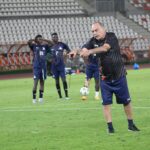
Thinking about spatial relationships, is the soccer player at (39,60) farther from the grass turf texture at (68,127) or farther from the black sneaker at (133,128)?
the black sneaker at (133,128)

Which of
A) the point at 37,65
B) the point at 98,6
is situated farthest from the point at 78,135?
the point at 98,6

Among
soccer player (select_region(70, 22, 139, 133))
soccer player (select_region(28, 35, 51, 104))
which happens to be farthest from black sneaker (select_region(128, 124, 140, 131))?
soccer player (select_region(28, 35, 51, 104))

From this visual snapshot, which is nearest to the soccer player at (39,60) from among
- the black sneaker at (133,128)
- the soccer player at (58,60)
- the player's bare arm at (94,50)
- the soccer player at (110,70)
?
the soccer player at (58,60)

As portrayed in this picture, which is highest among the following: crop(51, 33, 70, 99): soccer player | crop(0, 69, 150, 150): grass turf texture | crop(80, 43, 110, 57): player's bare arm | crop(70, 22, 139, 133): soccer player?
crop(80, 43, 110, 57): player's bare arm

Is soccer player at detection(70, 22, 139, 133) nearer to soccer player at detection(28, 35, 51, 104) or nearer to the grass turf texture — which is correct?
the grass turf texture

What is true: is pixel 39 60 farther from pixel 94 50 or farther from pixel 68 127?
pixel 94 50

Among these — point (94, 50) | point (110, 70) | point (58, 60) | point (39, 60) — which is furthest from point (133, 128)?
point (58, 60)

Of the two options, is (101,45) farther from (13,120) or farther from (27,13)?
(27,13)

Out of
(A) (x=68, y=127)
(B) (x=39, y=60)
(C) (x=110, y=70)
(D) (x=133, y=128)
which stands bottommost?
(B) (x=39, y=60)

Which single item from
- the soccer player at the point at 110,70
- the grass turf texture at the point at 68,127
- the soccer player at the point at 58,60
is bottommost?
the soccer player at the point at 58,60

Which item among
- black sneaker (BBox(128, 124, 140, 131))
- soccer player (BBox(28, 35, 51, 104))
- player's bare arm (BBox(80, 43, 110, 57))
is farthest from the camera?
soccer player (BBox(28, 35, 51, 104))

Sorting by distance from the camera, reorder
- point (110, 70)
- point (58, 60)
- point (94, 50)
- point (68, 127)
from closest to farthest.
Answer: point (94, 50), point (110, 70), point (68, 127), point (58, 60)

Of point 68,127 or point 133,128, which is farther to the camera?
point 68,127

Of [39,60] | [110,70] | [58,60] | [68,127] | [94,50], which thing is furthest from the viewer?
[58,60]
